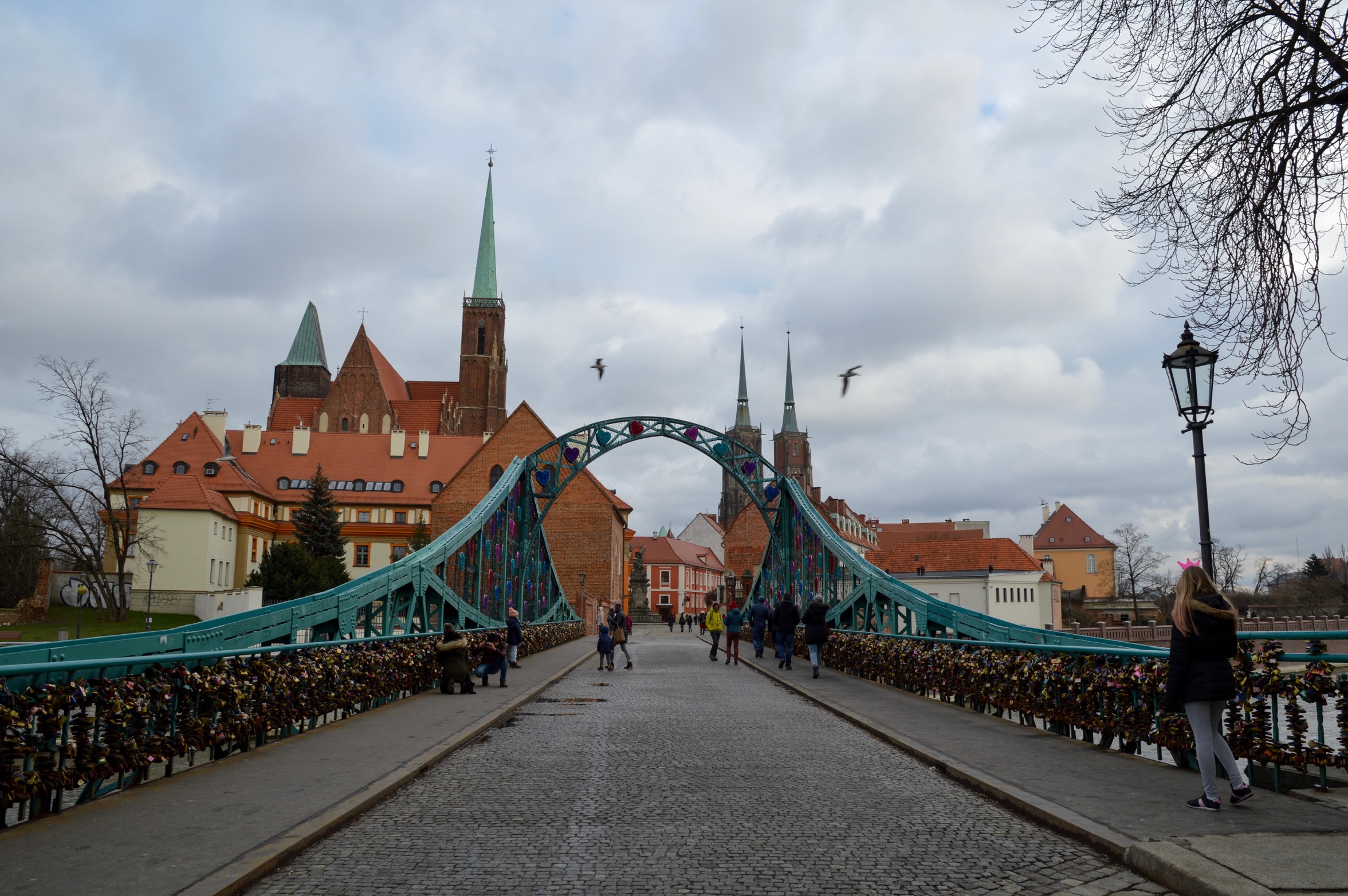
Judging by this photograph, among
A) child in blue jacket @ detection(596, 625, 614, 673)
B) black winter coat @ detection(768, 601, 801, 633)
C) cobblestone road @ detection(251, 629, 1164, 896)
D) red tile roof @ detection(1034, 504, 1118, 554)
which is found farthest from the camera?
red tile roof @ detection(1034, 504, 1118, 554)

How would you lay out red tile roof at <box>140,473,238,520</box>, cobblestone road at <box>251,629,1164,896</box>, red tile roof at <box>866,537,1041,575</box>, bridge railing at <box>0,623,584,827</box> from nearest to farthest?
cobblestone road at <box>251,629,1164,896</box> → bridge railing at <box>0,623,584,827</box> → red tile roof at <box>140,473,238,520</box> → red tile roof at <box>866,537,1041,575</box>

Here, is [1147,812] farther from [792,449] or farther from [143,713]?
[792,449]

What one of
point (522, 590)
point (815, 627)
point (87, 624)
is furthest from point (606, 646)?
point (87, 624)

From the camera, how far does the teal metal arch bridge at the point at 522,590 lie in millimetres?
9359

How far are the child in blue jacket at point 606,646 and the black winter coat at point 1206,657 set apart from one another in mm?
14015

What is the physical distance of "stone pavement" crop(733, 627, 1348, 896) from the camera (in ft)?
15.1

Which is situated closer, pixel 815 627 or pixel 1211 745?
pixel 1211 745

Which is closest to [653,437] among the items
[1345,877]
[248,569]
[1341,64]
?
[1341,64]

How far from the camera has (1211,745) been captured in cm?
606

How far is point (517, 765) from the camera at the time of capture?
26.9 feet

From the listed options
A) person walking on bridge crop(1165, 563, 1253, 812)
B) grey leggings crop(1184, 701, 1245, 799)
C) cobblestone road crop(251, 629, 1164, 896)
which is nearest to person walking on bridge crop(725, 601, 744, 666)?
cobblestone road crop(251, 629, 1164, 896)

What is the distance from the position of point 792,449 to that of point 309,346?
190 ft

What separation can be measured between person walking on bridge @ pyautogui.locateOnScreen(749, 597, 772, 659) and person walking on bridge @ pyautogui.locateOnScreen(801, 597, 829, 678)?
632cm

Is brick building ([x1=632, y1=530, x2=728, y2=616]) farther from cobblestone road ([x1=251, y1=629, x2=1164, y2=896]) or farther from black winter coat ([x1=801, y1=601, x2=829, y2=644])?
cobblestone road ([x1=251, y1=629, x2=1164, y2=896])
